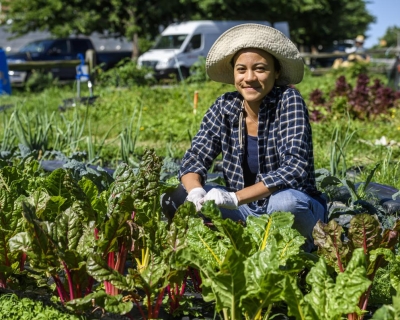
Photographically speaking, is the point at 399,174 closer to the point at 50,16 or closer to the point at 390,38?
the point at 50,16

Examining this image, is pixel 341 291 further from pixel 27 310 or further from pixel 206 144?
pixel 206 144

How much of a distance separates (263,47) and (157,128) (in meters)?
3.94

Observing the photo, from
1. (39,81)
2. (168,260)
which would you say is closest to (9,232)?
(168,260)

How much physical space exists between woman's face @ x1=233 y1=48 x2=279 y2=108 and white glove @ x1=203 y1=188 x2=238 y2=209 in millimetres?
497

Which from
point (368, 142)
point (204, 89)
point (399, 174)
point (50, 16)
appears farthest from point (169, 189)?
point (50, 16)

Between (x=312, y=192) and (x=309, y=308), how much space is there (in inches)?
39.5

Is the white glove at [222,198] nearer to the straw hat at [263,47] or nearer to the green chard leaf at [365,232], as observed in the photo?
the green chard leaf at [365,232]

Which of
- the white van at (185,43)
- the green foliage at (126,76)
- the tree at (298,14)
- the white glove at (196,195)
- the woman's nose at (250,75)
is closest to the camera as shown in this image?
the white glove at (196,195)

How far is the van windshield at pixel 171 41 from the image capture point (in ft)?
65.1

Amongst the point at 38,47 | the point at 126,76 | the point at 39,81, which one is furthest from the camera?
the point at 38,47

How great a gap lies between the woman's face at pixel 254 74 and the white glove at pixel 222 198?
0.50m

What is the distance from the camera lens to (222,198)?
8.47 ft

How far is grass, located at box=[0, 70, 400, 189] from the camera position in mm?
4543

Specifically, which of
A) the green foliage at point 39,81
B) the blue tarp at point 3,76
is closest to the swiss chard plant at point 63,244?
the blue tarp at point 3,76
